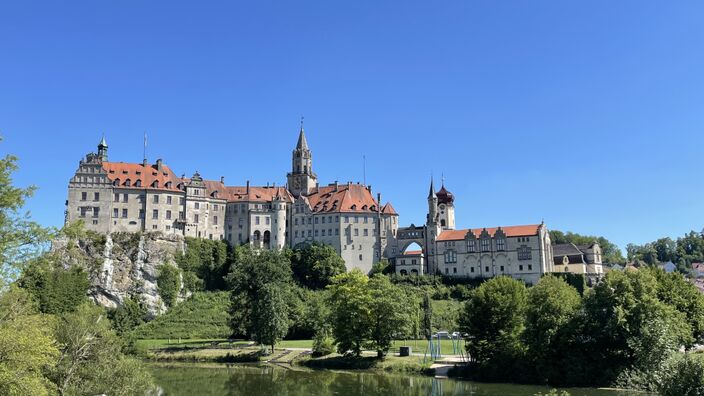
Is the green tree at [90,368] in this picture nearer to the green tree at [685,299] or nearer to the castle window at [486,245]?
the green tree at [685,299]

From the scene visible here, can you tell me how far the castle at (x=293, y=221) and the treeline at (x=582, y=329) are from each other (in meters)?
47.0

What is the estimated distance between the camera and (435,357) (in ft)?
172

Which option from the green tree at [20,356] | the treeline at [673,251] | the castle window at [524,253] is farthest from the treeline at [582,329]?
the treeline at [673,251]

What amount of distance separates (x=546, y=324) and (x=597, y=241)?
424 ft

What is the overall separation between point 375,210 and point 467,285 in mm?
19971

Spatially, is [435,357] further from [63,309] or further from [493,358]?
[63,309]

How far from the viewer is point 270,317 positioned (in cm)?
5859

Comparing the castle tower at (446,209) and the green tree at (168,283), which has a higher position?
the castle tower at (446,209)

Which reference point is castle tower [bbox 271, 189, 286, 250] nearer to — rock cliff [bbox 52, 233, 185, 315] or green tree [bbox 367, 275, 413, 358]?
rock cliff [bbox 52, 233, 185, 315]

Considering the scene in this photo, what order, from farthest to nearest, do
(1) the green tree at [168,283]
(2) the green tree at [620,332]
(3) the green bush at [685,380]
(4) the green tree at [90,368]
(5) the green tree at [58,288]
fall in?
(1) the green tree at [168,283]
(5) the green tree at [58,288]
(2) the green tree at [620,332]
(4) the green tree at [90,368]
(3) the green bush at [685,380]

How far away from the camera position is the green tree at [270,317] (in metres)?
58.5

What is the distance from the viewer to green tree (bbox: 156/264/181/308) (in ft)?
272

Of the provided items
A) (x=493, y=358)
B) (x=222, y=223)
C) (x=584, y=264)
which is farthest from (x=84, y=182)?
(x=584, y=264)

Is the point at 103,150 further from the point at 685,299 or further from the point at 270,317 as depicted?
the point at 685,299
